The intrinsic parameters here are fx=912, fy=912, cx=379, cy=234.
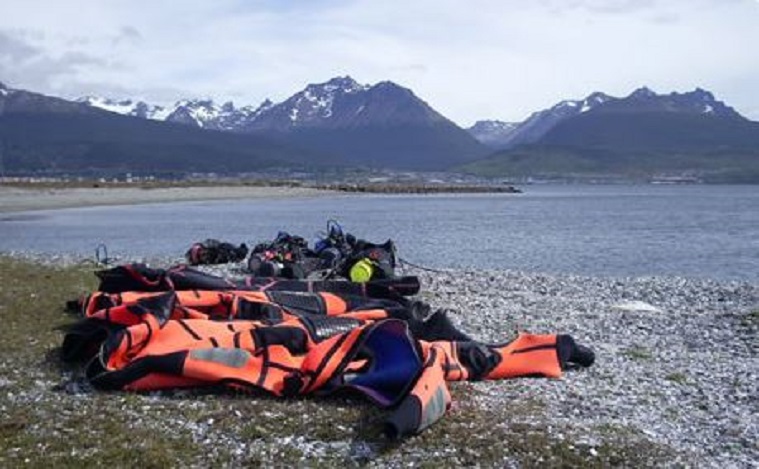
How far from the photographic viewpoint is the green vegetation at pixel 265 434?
9266 mm

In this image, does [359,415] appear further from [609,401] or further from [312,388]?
[609,401]

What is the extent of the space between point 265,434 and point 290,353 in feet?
8.01

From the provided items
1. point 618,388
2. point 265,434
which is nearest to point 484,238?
point 618,388

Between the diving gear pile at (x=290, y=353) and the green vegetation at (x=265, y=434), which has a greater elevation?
the diving gear pile at (x=290, y=353)

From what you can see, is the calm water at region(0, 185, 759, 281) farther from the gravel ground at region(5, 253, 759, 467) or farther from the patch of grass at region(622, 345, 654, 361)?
the patch of grass at region(622, 345, 654, 361)

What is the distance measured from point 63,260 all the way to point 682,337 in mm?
20618

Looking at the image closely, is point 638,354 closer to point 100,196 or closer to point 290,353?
point 290,353

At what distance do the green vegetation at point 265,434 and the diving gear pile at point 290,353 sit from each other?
0.77ft

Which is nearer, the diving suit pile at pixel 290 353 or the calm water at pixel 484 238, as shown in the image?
the diving suit pile at pixel 290 353

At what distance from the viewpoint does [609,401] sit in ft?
38.5

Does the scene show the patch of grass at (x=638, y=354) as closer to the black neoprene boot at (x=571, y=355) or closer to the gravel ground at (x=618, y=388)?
the gravel ground at (x=618, y=388)

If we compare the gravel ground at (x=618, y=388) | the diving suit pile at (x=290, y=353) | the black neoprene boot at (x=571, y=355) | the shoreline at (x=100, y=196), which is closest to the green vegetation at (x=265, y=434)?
the gravel ground at (x=618, y=388)

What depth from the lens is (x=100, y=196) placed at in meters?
125

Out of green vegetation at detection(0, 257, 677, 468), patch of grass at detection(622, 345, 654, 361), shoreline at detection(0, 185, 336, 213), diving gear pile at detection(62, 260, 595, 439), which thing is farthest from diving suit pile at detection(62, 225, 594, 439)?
shoreline at detection(0, 185, 336, 213)
